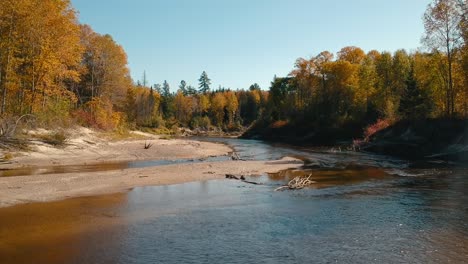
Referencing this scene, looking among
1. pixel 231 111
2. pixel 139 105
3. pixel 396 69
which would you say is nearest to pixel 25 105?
pixel 396 69

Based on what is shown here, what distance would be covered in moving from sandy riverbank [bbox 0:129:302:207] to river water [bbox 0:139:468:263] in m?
1.73

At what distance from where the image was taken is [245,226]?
49.2ft

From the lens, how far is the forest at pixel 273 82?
114 ft

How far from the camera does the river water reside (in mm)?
11766

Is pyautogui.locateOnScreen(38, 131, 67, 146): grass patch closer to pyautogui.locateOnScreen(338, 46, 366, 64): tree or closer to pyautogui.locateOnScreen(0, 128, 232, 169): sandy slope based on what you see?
pyautogui.locateOnScreen(0, 128, 232, 169): sandy slope

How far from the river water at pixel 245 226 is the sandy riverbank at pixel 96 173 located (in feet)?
5.67

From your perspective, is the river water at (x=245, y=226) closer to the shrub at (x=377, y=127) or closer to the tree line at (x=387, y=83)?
the tree line at (x=387, y=83)

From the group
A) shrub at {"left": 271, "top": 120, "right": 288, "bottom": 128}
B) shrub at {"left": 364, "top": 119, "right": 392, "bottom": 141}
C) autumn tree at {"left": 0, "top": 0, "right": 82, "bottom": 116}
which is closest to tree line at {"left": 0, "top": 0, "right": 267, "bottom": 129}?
autumn tree at {"left": 0, "top": 0, "right": 82, "bottom": 116}

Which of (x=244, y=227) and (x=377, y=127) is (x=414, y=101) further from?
(x=244, y=227)

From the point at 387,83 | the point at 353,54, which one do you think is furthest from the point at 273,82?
the point at 387,83

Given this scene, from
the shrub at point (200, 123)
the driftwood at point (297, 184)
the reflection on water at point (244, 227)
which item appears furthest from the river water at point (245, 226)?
the shrub at point (200, 123)

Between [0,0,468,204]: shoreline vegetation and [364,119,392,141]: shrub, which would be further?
[364,119,392,141]: shrub

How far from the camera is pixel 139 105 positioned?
347 ft

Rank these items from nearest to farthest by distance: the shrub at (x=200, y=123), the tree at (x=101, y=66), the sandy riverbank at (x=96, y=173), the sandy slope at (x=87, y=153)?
1. the sandy riverbank at (x=96, y=173)
2. the sandy slope at (x=87, y=153)
3. the tree at (x=101, y=66)
4. the shrub at (x=200, y=123)
